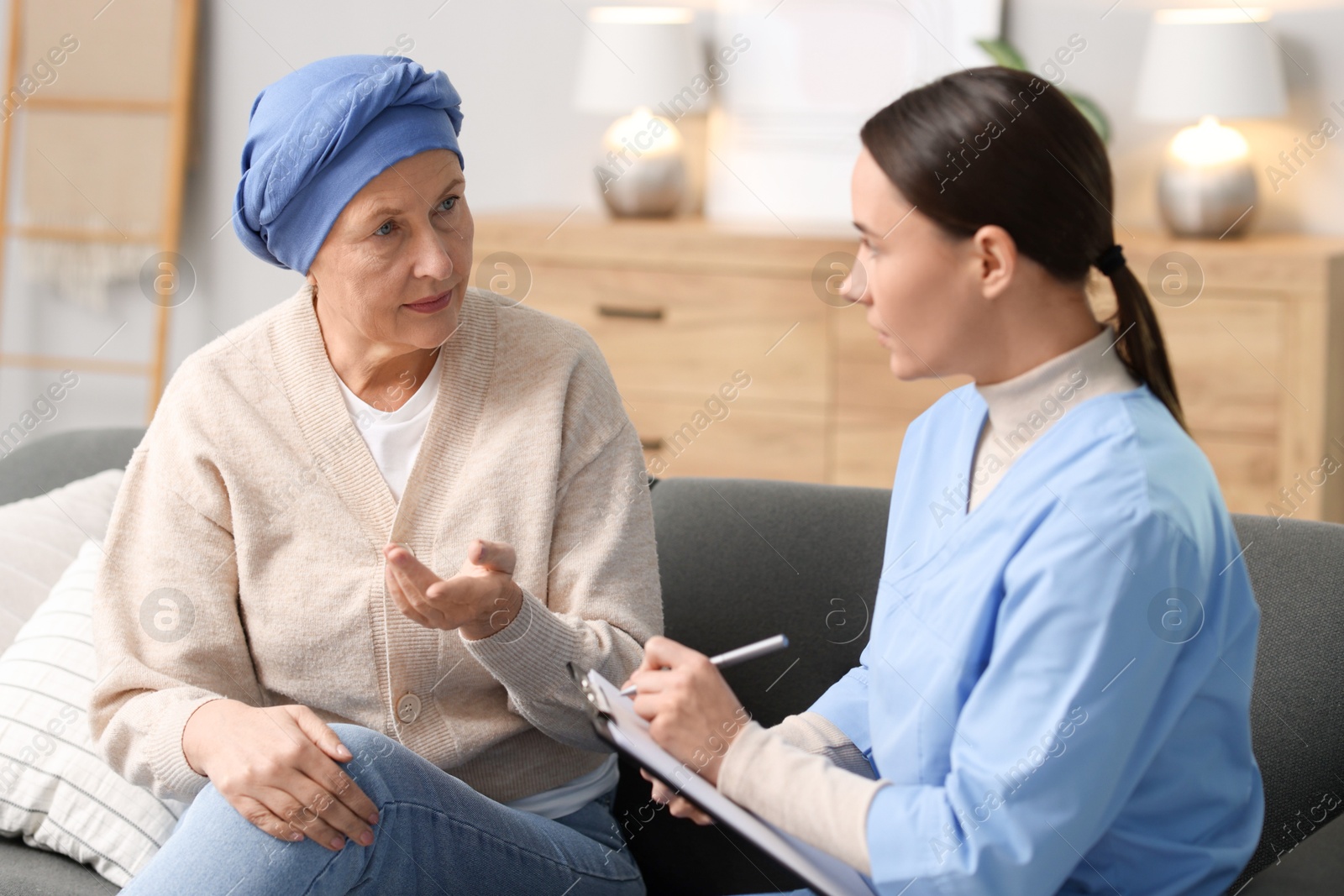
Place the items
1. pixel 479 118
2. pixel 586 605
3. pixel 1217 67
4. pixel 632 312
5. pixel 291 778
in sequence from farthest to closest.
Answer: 1. pixel 479 118
2. pixel 632 312
3. pixel 1217 67
4. pixel 586 605
5. pixel 291 778

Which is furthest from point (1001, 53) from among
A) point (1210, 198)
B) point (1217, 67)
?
point (1210, 198)

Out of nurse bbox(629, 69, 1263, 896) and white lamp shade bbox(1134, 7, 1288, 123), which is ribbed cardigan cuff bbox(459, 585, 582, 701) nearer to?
nurse bbox(629, 69, 1263, 896)

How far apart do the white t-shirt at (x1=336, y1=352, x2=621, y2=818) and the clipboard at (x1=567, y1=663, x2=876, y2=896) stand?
0.42m

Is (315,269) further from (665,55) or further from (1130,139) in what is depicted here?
(1130,139)

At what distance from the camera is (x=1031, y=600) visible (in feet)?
3.26

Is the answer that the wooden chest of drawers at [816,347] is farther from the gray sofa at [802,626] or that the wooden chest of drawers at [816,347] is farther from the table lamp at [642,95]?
the gray sofa at [802,626]

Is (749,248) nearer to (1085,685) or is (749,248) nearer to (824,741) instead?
(824,741)

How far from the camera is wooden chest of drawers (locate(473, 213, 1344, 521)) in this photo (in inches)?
113

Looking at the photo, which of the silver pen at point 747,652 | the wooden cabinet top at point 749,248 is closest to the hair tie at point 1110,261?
the silver pen at point 747,652

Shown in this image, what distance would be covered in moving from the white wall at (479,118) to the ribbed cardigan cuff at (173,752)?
8.80 ft

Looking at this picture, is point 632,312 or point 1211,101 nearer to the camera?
point 1211,101

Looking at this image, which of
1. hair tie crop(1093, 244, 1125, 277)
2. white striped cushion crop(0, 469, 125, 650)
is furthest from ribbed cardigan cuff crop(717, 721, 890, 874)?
white striped cushion crop(0, 469, 125, 650)

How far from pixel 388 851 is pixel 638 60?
2646 millimetres

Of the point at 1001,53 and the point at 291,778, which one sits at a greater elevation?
the point at 1001,53
